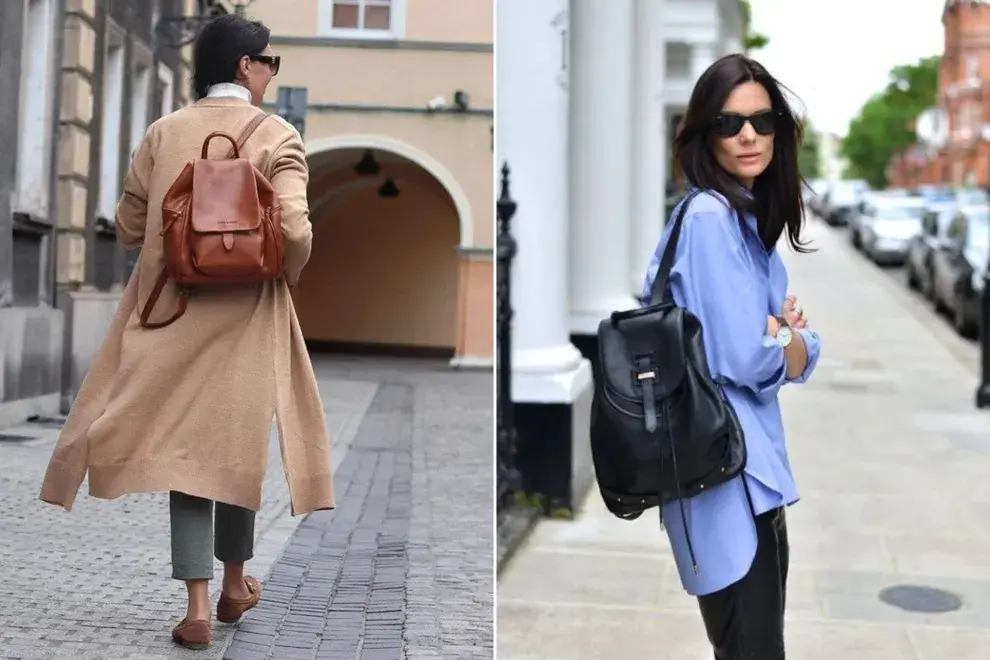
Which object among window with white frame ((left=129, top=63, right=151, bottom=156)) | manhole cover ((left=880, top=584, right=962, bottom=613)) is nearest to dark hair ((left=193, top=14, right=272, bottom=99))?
window with white frame ((left=129, top=63, right=151, bottom=156))

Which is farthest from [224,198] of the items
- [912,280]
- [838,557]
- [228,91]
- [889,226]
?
[889,226]

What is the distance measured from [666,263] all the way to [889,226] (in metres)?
25.9

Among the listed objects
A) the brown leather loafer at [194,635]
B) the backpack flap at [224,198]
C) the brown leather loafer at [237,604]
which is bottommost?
the brown leather loafer at [194,635]

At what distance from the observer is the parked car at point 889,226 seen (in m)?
26.1

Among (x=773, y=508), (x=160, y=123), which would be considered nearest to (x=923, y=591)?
(x=773, y=508)

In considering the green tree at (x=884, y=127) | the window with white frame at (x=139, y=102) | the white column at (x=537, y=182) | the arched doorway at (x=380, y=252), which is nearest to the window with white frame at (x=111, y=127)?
the window with white frame at (x=139, y=102)

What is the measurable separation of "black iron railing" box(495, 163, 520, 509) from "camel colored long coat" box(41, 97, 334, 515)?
2.25 m

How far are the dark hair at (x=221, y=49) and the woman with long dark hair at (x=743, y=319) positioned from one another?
0.99m

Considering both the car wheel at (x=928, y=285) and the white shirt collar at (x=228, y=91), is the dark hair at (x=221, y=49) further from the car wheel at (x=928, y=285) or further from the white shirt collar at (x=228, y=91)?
the car wheel at (x=928, y=285)

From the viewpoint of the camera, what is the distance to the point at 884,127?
68875 millimetres

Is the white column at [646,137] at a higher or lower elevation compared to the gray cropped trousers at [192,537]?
higher

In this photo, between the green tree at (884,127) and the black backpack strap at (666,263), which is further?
the green tree at (884,127)

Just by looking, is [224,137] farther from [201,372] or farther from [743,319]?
[743,319]

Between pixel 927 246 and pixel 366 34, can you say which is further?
Answer: pixel 927 246
